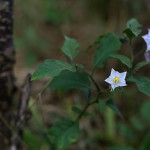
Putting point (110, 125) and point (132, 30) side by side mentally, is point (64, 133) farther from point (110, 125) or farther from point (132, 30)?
point (110, 125)

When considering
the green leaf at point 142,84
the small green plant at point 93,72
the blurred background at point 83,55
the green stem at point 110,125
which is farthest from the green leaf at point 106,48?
the green stem at point 110,125

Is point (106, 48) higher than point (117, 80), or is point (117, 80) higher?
point (106, 48)

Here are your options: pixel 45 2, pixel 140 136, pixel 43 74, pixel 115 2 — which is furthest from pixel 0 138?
pixel 45 2

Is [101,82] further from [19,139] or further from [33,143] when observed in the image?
[19,139]

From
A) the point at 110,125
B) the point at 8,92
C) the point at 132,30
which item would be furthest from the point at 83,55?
the point at 132,30

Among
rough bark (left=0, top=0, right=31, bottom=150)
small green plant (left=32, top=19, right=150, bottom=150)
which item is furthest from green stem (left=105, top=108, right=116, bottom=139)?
small green plant (left=32, top=19, right=150, bottom=150)

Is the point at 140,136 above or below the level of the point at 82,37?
below

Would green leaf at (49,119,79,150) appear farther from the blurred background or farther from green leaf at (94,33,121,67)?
the blurred background
